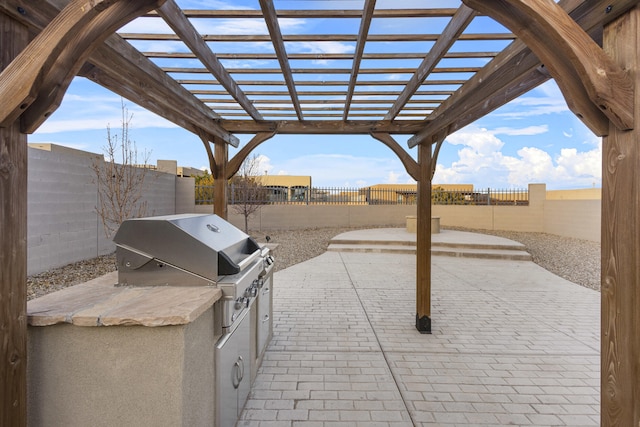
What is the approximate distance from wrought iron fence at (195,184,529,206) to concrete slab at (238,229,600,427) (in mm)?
8205

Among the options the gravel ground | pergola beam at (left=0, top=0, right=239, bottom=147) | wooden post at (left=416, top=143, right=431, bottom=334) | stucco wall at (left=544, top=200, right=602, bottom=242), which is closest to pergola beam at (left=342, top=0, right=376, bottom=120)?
wooden post at (left=416, top=143, right=431, bottom=334)

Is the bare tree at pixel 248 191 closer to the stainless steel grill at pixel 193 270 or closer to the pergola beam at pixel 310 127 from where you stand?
the pergola beam at pixel 310 127

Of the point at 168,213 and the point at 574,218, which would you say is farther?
the point at 574,218

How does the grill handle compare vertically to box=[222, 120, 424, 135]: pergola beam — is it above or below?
below

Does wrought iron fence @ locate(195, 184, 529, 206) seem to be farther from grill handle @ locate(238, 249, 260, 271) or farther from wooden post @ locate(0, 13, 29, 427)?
wooden post @ locate(0, 13, 29, 427)

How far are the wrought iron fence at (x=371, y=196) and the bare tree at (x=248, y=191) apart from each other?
0.11m

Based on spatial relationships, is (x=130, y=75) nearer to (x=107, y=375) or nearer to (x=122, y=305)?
(x=122, y=305)

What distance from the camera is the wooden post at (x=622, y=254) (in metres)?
1.32

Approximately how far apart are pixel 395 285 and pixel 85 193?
6.64 metres

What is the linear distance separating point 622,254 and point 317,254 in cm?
787

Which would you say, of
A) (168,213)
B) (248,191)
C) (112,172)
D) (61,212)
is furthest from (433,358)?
(248,191)

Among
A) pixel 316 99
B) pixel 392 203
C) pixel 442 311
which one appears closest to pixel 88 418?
pixel 316 99

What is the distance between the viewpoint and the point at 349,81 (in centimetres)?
314

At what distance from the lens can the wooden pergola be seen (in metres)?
1.33
